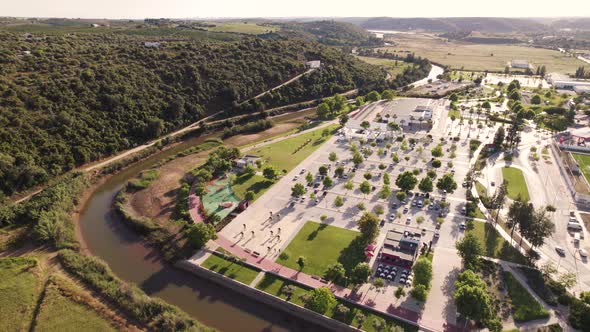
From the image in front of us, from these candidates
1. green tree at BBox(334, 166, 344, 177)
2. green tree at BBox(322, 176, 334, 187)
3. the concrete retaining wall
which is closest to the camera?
the concrete retaining wall

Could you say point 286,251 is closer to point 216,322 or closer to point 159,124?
point 216,322

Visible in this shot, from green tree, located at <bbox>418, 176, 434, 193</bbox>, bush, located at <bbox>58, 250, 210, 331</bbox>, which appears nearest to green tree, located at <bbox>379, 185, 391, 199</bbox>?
green tree, located at <bbox>418, 176, 434, 193</bbox>

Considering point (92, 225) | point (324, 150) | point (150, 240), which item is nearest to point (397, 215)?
point (324, 150)

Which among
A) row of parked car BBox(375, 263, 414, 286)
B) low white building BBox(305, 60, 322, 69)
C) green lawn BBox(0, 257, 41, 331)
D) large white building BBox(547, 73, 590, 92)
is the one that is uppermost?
low white building BBox(305, 60, 322, 69)

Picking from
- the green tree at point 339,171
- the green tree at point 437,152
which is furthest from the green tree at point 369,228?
the green tree at point 437,152

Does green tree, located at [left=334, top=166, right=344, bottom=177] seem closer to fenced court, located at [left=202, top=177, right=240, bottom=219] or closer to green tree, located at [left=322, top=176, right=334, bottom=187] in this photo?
green tree, located at [left=322, top=176, right=334, bottom=187]

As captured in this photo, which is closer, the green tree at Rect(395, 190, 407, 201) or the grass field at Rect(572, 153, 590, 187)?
the green tree at Rect(395, 190, 407, 201)
